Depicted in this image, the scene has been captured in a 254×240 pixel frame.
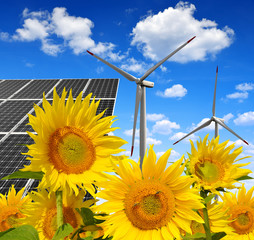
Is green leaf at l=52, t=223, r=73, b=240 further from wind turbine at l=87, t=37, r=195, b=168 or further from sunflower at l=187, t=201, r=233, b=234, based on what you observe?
wind turbine at l=87, t=37, r=195, b=168

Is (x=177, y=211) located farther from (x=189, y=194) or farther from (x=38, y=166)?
(x=38, y=166)

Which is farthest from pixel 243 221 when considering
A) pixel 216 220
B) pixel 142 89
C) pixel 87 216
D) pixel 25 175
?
pixel 142 89

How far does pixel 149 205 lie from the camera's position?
1.69m

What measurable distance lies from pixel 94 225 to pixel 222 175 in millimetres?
1065

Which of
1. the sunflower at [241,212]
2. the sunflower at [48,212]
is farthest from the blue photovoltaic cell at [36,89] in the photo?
the sunflower at [48,212]

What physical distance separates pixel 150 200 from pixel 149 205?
0.10 ft

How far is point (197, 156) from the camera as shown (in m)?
2.14

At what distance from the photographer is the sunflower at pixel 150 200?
1.61m

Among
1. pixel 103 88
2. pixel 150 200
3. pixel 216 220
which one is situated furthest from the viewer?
pixel 103 88

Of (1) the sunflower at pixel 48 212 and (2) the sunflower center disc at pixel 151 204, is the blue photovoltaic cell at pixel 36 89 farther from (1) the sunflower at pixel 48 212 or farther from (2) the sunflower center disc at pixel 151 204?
(2) the sunflower center disc at pixel 151 204

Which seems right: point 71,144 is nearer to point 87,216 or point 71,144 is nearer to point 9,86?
point 87,216

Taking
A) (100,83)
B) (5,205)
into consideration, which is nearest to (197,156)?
(5,205)

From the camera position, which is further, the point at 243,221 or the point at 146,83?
the point at 146,83

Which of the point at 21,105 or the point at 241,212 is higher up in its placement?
the point at 21,105
